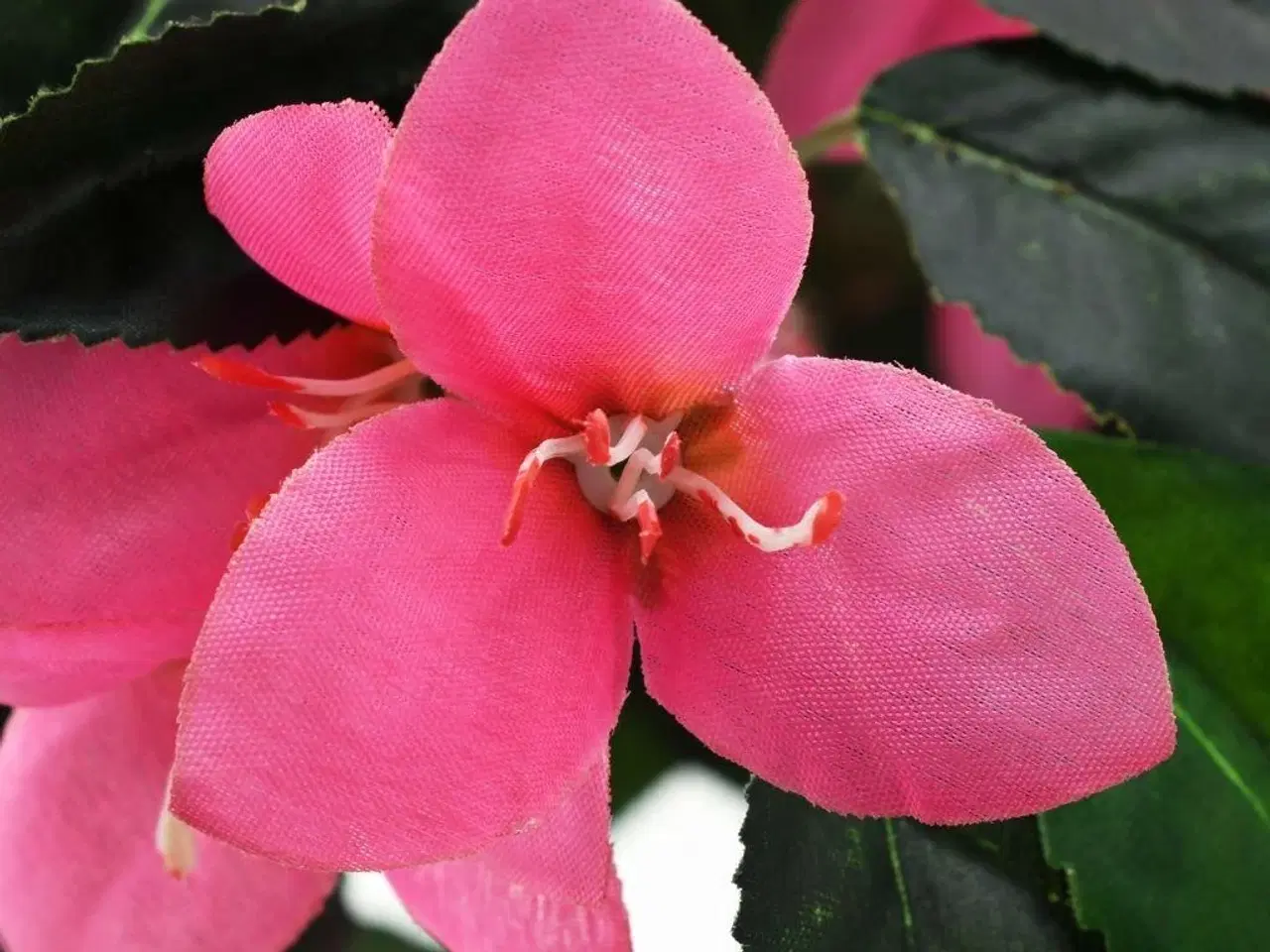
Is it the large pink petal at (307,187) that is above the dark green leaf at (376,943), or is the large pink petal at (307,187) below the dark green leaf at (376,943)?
above

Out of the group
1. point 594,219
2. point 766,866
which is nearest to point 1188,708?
point 766,866

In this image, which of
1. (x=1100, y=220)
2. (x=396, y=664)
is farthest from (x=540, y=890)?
(x=1100, y=220)

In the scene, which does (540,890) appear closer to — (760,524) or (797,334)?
(760,524)

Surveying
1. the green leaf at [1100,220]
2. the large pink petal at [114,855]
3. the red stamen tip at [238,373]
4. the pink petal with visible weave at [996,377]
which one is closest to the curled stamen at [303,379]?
the red stamen tip at [238,373]

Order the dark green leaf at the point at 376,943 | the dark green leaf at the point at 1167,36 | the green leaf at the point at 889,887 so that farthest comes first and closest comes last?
the dark green leaf at the point at 376,943 < the dark green leaf at the point at 1167,36 < the green leaf at the point at 889,887

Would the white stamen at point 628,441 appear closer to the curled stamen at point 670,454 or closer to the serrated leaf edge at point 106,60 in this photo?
the curled stamen at point 670,454

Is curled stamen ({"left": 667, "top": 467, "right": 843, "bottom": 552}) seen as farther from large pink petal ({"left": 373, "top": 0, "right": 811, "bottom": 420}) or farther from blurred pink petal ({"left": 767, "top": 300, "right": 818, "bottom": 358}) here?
blurred pink petal ({"left": 767, "top": 300, "right": 818, "bottom": 358})
